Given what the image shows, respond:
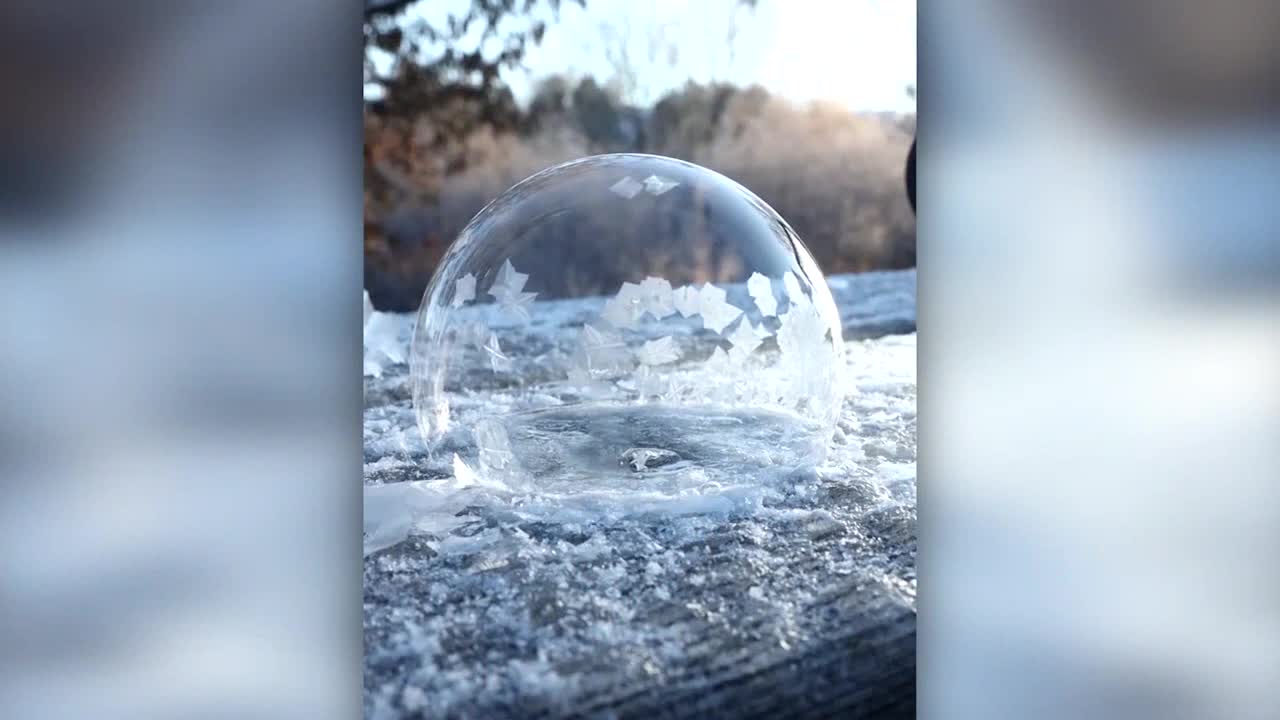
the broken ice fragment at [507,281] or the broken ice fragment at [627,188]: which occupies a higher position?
the broken ice fragment at [627,188]

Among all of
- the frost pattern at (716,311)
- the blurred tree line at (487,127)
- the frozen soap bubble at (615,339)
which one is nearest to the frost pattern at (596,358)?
the frozen soap bubble at (615,339)

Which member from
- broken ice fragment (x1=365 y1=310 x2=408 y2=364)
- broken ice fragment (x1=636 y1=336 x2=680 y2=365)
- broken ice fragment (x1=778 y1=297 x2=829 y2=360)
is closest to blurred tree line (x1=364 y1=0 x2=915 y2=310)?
broken ice fragment (x1=365 y1=310 x2=408 y2=364)

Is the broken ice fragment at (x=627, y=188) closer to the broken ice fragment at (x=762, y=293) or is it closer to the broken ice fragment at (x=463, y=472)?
the broken ice fragment at (x=762, y=293)

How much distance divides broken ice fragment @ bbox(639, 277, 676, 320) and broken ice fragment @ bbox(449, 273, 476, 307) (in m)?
0.20

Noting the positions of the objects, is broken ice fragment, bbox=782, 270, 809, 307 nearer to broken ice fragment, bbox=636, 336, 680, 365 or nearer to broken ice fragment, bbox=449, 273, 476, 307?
broken ice fragment, bbox=636, 336, 680, 365

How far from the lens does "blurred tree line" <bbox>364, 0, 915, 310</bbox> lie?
131cm

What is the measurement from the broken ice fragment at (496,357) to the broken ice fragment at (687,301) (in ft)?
0.68

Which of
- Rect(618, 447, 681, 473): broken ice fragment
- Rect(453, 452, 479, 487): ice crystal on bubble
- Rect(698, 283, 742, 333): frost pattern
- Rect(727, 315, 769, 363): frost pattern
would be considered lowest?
Rect(453, 452, 479, 487): ice crystal on bubble

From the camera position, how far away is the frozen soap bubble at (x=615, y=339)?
4.24 feet

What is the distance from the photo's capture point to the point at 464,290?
129 centimetres

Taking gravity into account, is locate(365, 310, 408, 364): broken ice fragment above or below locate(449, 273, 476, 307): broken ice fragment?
below
